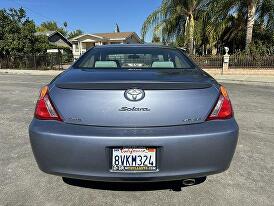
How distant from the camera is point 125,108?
2631 millimetres

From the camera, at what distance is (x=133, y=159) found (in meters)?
2.61

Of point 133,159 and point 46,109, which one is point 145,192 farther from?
point 46,109

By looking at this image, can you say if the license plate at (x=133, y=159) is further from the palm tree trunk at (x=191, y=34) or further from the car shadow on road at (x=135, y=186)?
the palm tree trunk at (x=191, y=34)

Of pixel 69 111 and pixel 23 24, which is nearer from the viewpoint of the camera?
pixel 69 111

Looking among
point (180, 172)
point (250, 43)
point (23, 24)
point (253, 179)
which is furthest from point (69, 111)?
point (23, 24)

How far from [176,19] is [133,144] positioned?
24.6 m

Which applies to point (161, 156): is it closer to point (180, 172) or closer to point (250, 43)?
point (180, 172)

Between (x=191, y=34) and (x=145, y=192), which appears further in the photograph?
(x=191, y=34)

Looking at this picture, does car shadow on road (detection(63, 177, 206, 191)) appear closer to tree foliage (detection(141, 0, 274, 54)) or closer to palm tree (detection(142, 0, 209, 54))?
tree foliage (detection(141, 0, 274, 54))

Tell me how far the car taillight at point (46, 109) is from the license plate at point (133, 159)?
609 mm

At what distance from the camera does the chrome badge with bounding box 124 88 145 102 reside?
2.62m

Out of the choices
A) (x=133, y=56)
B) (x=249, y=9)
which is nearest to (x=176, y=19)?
(x=249, y=9)

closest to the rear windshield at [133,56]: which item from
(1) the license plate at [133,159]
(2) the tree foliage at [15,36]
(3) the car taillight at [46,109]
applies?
(3) the car taillight at [46,109]

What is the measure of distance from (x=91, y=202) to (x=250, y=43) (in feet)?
67.1
